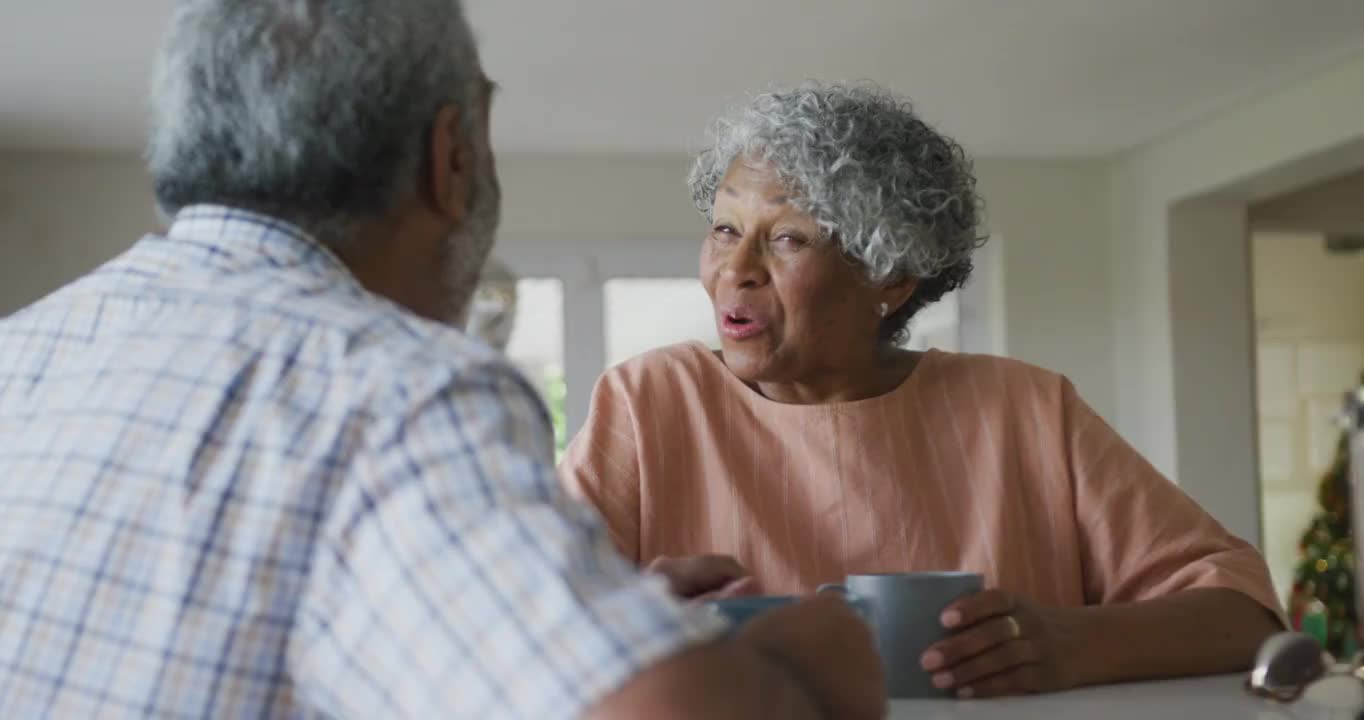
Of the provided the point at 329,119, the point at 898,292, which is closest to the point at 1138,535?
the point at 898,292

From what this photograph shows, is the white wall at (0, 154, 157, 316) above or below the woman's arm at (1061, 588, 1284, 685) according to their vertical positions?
above

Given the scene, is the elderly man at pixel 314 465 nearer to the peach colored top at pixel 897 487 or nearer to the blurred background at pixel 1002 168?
the peach colored top at pixel 897 487

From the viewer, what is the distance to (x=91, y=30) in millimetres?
4605

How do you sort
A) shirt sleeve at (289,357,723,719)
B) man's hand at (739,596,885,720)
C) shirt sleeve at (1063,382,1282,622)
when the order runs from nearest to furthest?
shirt sleeve at (289,357,723,719) → man's hand at (739,596,885,720) → shirt sleeve at (1063,382,1282,622)

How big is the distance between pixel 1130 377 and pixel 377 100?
659 centimetres

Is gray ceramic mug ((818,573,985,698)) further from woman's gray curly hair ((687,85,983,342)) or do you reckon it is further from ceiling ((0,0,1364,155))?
ceiling ((0,0,1364,155))

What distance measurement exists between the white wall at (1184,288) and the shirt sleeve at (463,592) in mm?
5680

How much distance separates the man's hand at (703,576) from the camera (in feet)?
3.87

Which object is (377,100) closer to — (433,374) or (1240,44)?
(433,374)

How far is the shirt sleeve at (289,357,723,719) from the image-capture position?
0.61m

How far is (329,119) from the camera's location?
79 centimetres

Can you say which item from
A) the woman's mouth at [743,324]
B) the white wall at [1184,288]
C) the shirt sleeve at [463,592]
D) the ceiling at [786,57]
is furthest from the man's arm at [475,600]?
the white wall at [1184,288]

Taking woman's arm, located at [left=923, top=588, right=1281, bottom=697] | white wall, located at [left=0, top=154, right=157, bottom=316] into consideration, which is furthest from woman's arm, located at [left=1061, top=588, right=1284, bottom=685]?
white wall, located at [left=0, top=154, right=157, bottom=316]

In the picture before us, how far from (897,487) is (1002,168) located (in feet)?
18.5
